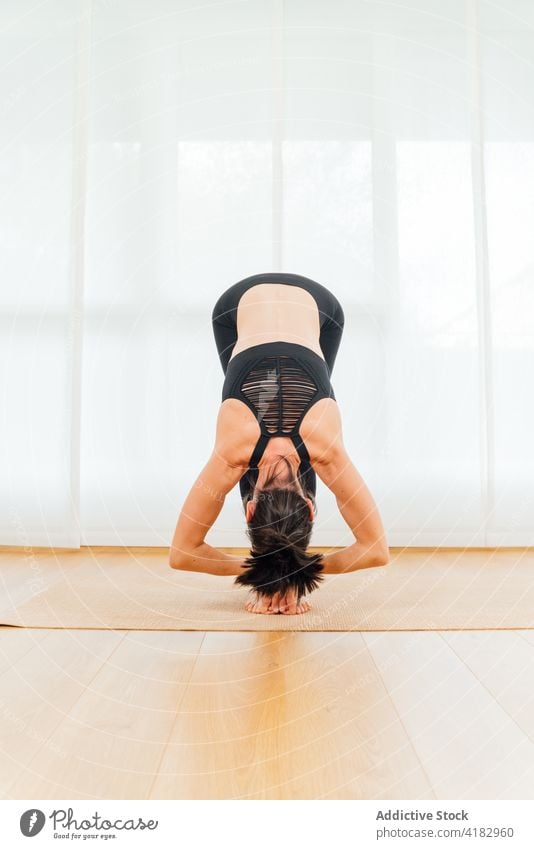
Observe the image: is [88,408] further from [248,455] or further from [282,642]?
[282,642]

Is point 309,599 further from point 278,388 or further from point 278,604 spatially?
point 278,388

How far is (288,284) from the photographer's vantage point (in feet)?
8.54

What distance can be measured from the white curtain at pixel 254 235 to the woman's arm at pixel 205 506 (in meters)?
1.34

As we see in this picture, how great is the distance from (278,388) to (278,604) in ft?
2.00

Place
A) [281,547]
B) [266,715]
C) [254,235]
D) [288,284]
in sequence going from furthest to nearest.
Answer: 1. [254,235]
2. [288,284]
3. [281,547]
4. [266,715]

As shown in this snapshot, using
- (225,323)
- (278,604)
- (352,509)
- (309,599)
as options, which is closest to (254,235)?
(225,323)

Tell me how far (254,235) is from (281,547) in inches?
88.4

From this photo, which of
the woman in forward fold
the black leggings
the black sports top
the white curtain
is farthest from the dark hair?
the white curtain

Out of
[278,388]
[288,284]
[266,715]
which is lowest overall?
[266,715]

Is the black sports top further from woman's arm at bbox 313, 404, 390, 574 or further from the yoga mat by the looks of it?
the yoga mat

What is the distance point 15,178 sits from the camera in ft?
11.9

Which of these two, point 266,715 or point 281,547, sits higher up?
point 281,547

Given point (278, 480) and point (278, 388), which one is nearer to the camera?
point (278, 480)

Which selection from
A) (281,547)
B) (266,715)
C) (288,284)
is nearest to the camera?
(266,715)
